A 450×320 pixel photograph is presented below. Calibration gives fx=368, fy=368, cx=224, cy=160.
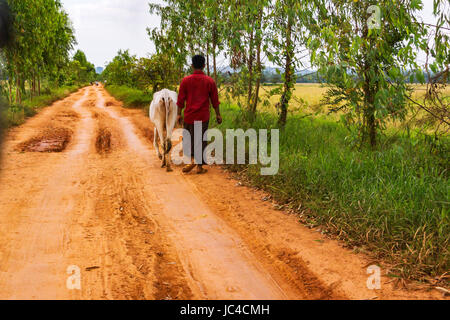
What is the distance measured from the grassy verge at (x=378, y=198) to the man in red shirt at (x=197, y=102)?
0.93 metres

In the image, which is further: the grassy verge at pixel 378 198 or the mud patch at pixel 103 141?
the mud patch at pixel 103 141

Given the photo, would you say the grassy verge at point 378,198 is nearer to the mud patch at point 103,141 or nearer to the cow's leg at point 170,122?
the cow's leg at point 170,122

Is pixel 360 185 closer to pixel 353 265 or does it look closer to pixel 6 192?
pixel 353 265

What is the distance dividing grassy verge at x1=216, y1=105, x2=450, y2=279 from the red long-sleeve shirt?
1.28 meters

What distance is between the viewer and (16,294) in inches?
105

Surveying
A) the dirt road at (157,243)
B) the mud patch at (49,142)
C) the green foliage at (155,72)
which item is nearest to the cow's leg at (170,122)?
the dirt road at (157,243)

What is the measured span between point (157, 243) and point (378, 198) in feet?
7.75

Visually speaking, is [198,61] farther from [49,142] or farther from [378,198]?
[49,142]

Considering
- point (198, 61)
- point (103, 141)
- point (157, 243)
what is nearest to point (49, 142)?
point (103, 141)

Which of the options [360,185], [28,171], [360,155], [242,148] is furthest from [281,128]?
[28,171]

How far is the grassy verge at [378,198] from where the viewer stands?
3.20 metres

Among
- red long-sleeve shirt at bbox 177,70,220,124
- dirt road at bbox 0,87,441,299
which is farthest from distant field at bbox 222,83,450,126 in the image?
dirt road at bbox 0,87,441,299

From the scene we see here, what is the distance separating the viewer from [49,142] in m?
9.03

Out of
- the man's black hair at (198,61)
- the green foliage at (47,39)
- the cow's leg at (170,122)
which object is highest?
the green foliage at (47,39)
